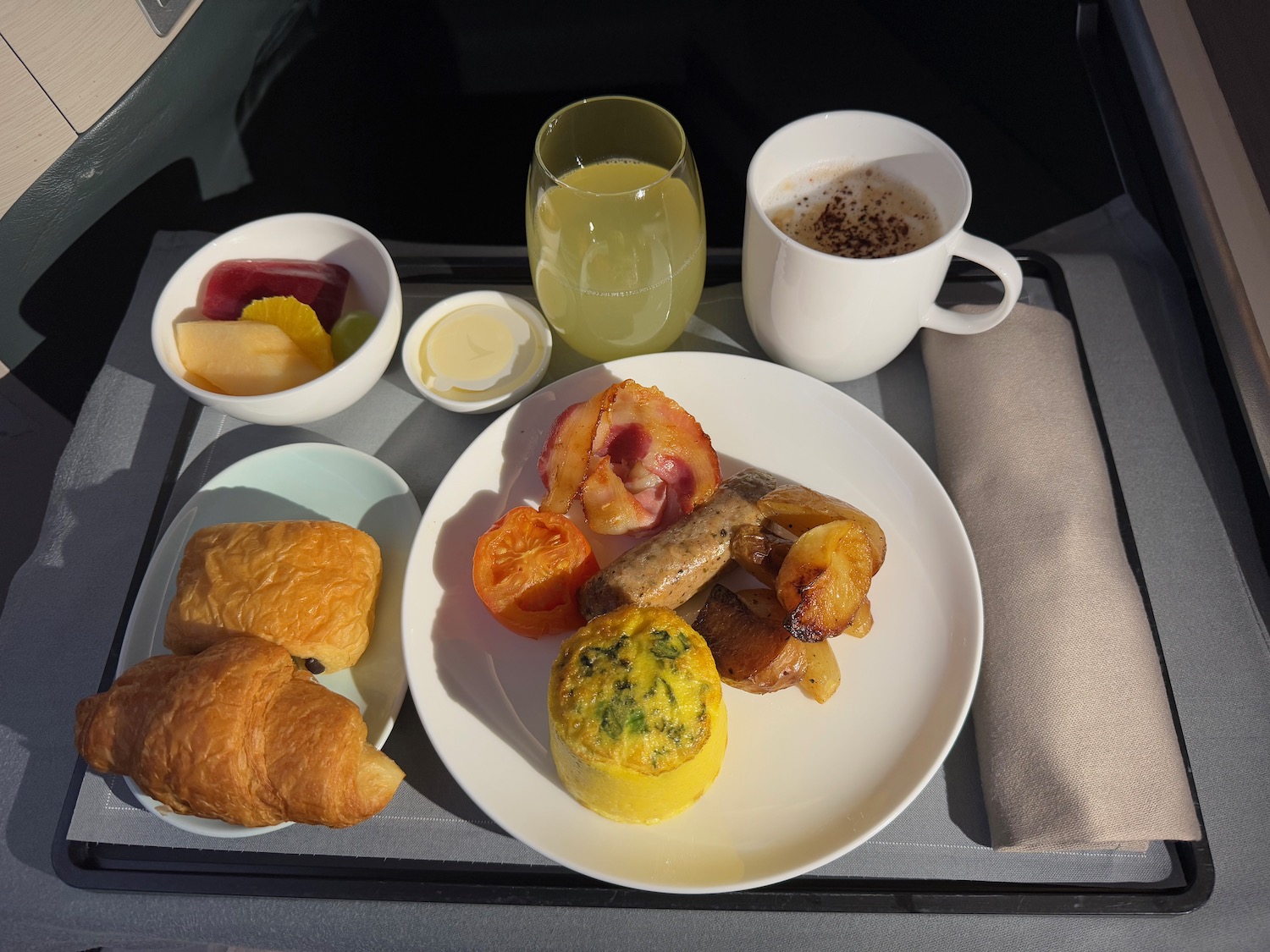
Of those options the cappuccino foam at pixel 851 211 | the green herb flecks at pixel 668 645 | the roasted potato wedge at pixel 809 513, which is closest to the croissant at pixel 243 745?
the green herb flecks at pixel 668 645

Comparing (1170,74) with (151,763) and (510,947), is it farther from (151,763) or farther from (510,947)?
(151,763)

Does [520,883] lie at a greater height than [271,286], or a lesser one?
lesser

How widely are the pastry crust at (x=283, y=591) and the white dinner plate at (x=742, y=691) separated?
0.08 meters

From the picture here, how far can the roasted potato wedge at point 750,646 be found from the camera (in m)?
1.14

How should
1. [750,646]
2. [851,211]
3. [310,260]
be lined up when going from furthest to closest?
[310,260]
[851,211]
[750,646]

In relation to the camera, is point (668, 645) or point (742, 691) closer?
point (668, 645)

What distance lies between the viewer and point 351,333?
4.82 ft

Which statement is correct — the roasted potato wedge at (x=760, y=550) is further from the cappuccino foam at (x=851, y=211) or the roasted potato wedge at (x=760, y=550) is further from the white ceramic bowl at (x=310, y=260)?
the white ceramic bowl at (x=310, y=260)

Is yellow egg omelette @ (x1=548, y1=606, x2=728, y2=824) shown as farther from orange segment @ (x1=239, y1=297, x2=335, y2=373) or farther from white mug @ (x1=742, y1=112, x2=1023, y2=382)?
orange segment @ (x1=239, y1=297, x2=335, y2=373)

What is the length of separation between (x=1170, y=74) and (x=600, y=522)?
144cm

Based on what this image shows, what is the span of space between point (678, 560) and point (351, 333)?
688 mm

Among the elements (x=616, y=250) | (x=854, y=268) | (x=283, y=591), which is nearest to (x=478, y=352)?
(x=616, y=250)

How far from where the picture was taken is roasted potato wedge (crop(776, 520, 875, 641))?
1.10 meters

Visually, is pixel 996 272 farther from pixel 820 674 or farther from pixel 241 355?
pixel 241 355
